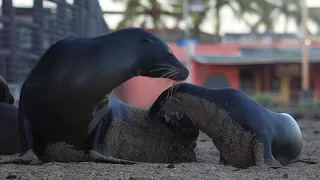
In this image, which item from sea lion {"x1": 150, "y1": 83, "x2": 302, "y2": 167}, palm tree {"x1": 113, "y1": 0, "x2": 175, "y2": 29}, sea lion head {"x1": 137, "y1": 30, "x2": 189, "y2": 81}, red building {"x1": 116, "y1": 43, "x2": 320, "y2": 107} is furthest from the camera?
palm tree {"x1": 113, "y1": 0, "x2": 175, "y2": 29}

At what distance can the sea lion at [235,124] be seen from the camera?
555 centimetres

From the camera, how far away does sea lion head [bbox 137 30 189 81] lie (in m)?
5.16

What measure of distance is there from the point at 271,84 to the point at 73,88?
32.6 meters

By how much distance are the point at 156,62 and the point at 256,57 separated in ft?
102

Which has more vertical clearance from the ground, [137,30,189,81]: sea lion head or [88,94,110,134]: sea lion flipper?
[137,30,189,81]: sea lion head

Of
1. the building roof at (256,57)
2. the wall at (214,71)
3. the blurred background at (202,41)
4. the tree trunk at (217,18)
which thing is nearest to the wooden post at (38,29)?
the blurred background at (202,41)

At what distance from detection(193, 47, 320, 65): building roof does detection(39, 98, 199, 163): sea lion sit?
27905 millimetres

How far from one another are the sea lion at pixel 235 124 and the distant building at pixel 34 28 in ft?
15.1

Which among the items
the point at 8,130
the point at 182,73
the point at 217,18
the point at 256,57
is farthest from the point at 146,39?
the point at 217,18

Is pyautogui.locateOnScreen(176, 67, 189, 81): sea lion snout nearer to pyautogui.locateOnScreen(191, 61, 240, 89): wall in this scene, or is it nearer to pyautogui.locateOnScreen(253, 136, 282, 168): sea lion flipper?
pyautogui.locateOnScreen(253, 136, 282, 168): sea lion flipper

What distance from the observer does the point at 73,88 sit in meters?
5.01

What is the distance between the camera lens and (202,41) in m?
45.9

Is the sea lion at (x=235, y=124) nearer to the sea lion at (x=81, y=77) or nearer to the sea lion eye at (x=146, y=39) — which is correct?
the sea lion at (x=81, y=77)

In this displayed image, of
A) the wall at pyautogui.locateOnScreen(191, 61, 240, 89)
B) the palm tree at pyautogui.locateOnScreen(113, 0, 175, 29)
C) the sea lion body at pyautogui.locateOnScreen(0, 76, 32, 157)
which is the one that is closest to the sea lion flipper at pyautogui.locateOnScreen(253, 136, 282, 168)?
the sea lion body at pyautogui.locateOnScreen(0, 76, 32, 157)
